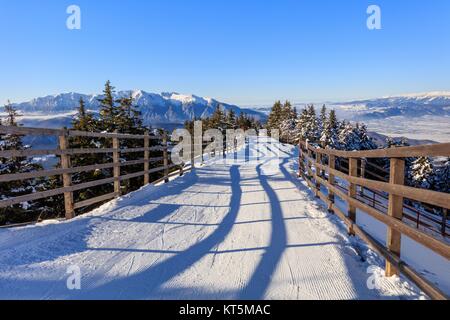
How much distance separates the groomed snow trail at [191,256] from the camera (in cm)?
317

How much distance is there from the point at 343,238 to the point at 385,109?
7958cm

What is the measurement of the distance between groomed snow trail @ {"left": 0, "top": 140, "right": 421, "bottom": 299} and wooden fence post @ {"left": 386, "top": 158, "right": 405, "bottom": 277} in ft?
0.54

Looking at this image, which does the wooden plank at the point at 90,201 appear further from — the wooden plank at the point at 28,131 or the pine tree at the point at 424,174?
the pine tree at the point at 424,174

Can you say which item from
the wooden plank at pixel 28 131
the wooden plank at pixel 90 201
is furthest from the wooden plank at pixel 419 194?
the wooden plank at pixel 90 201

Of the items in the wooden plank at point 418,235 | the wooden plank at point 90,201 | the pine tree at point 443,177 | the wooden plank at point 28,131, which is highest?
the wooden plank at point 28,131

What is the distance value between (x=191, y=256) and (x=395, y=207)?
2476 mm

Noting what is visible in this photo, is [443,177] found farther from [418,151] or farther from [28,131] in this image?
[28,131]

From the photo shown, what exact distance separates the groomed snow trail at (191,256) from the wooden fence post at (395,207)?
164mm

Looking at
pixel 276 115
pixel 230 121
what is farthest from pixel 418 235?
pixel 276 115

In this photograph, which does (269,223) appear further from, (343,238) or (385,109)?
(385,109)

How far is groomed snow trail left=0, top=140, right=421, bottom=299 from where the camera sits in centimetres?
317

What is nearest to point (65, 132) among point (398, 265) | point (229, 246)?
point (229, 246)

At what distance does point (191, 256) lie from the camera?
4.11 metres

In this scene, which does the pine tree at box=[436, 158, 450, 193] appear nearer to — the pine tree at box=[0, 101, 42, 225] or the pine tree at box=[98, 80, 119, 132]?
the pine tree at box=[98, 80, 119, 132]
